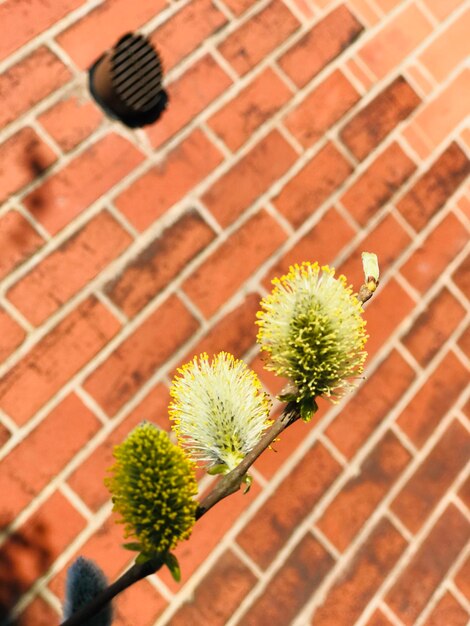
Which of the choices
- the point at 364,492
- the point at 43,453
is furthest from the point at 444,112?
the point at 43,453

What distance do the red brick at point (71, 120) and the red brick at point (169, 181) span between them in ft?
0.36

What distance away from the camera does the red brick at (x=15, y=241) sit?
965 mm

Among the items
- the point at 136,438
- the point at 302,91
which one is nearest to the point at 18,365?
the point at 136,438

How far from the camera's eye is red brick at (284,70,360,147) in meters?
1.15

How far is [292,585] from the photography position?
105 cm

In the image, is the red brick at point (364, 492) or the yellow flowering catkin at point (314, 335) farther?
the red brick at point (364, 492)

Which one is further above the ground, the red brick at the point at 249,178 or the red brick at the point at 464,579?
the red brick at the point at 249,178

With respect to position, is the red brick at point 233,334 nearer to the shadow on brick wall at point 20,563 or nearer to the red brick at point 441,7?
the shadow on brick wall at point 20,563

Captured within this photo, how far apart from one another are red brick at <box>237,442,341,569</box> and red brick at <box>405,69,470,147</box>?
62 centimetres

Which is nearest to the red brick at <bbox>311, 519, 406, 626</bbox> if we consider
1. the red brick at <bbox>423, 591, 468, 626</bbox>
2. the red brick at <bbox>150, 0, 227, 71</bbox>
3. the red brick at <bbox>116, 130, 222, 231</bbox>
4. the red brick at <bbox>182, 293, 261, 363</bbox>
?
the red brick at <bbox>423, 591, 468, 626</bbox>

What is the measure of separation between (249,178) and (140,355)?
35 cm

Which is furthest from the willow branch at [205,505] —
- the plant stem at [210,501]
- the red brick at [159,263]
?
the red brick at [159,263]

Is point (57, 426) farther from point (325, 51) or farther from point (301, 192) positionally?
point (325, 51)

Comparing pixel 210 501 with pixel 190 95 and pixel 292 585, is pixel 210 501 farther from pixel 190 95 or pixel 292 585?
pixel 190 95
